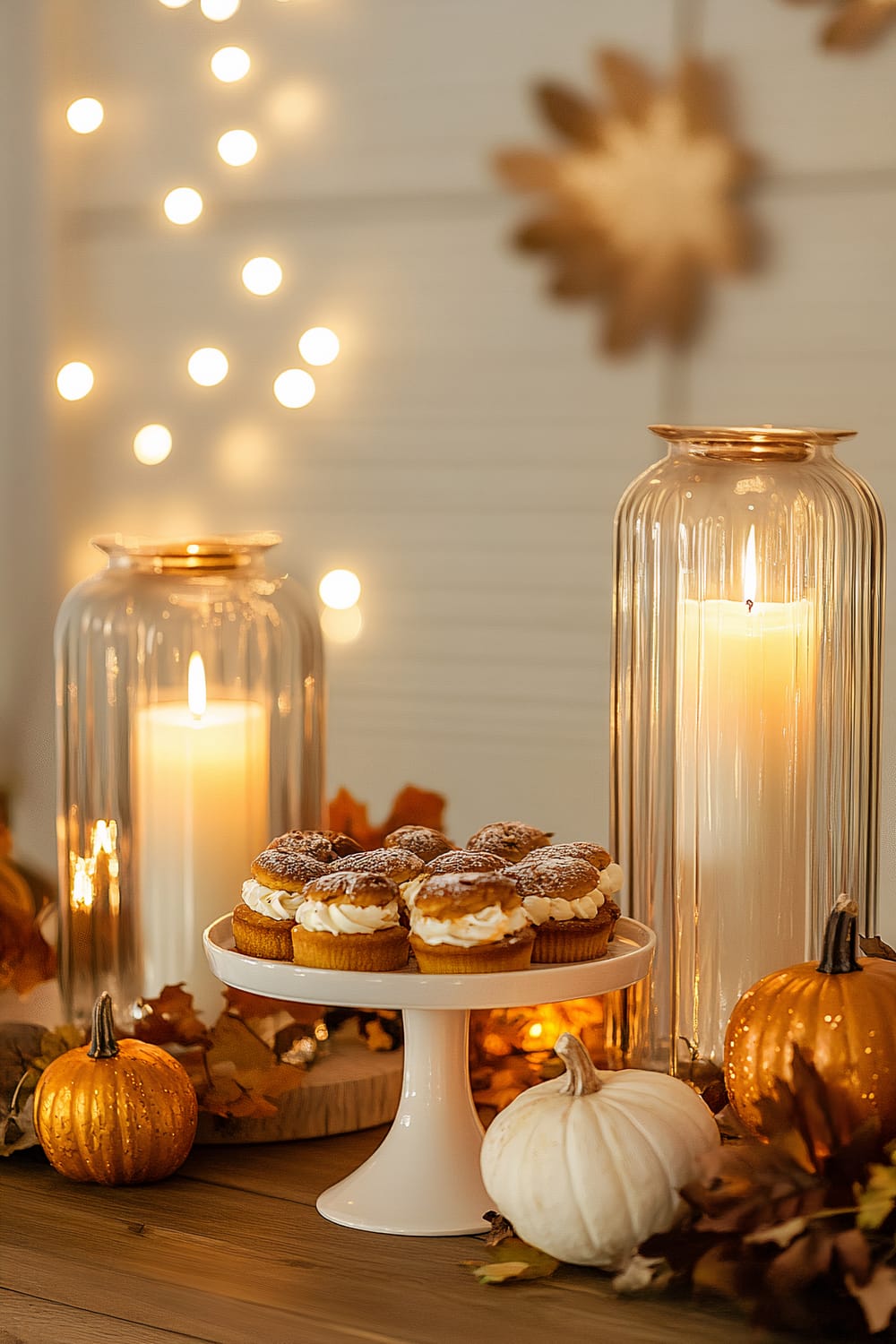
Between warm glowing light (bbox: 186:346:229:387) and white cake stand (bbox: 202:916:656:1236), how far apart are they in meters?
0.81

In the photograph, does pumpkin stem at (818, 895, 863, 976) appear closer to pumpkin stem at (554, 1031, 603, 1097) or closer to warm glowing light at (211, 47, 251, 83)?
pumpkin stem at (554, 1031, 603, 1097)

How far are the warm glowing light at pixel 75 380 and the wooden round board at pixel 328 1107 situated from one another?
2.85 feet

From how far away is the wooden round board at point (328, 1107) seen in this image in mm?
864

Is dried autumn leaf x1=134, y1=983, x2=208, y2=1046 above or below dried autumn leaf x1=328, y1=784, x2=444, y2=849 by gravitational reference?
below

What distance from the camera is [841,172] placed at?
1188 mm

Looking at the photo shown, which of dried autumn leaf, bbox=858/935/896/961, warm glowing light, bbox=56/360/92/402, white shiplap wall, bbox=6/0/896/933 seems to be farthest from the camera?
warm glowing light, bbox=56/360/92/402

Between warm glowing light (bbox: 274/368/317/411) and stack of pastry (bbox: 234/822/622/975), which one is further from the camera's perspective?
warm glowing light (bbox: 274/368/317/411)

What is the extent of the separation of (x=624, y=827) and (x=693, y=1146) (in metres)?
0.24

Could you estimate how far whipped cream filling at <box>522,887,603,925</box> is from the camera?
74 centimetres

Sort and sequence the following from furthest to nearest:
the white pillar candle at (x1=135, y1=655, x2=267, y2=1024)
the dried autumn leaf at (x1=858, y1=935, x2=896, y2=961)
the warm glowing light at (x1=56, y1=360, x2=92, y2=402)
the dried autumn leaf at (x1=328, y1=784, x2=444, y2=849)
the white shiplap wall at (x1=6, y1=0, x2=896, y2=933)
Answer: the warm glowing light at (x1=56, y1=360, x2=92, y2=402) → the white shiplap wall at (x1=6, y1=0, x2=896, y2=933) → the dried autumn leaf at (x1=328, y1=784, x2=444, y2=849) → the white pillar candle at (x1=135, y1=655, x2=267, y2=1024) → the dried autumn leaf at (x1=858, y1=935, x2=896, y2=961)

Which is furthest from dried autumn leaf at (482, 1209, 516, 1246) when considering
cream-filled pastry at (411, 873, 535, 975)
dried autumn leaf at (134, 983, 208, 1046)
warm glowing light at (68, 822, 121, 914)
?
warm glowing light at (68, 822, 121, 914)

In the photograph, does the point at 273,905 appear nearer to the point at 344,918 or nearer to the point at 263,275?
the point at 344,918

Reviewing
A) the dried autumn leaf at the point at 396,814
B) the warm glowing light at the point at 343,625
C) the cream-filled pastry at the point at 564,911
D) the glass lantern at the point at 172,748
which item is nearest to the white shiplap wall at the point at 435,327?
the warm glowing light at the point at 343,625

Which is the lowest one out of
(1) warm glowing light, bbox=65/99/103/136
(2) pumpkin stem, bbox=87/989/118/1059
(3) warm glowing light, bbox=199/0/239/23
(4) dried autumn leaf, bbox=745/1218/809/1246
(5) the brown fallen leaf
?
(5) the brown fallen leaf
